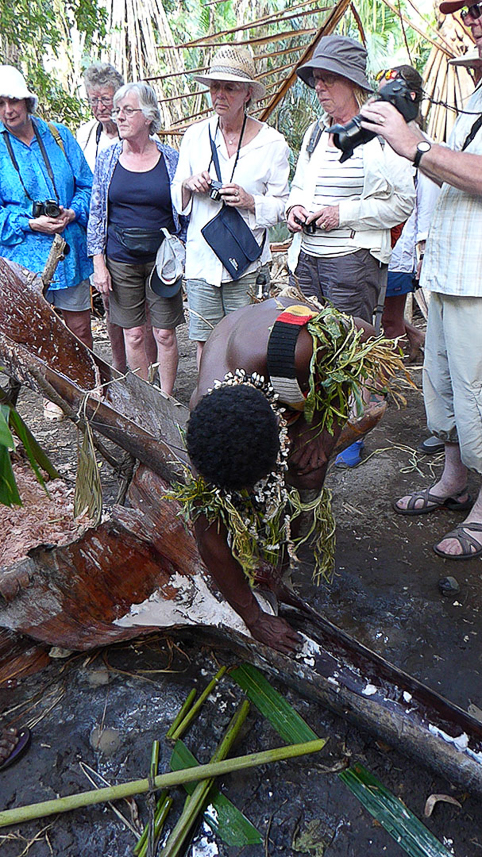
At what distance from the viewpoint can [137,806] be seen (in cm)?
197

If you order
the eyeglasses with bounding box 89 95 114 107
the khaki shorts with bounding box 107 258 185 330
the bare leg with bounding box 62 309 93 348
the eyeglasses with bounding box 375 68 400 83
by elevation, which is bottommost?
the bare leg with bounding box 62 309 93 348

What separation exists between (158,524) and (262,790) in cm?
97

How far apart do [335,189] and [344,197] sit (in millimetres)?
68

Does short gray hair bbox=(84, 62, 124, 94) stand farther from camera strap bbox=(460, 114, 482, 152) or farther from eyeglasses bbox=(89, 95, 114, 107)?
camera strap bbox=(460, 114, 482, 152)

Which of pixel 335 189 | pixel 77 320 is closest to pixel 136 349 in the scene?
pixel 77 320

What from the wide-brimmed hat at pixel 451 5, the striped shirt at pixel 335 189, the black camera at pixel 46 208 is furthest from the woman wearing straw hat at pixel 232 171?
the wide-brimmed hat at pixel 451 5

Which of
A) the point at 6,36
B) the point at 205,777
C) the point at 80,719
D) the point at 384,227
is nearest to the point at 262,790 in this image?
the point at 205,777

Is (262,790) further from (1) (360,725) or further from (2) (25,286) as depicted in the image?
(2) (25,286)

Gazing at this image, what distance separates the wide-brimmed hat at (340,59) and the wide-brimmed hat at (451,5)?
1.73 feet

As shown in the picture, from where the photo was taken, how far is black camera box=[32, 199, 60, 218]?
400 centimetres

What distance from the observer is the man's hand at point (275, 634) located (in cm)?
217

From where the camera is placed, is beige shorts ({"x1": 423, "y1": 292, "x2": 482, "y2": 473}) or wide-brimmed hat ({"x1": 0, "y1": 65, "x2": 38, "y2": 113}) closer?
beige shorts ({"x1": 423, "y1": 292, "x2": 482, "y2": 473})

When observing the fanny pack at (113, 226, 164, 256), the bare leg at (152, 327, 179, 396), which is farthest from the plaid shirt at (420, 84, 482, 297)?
the bare leg at (152, 327, 179, 396)

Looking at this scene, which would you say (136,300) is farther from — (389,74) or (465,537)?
(465,537)
